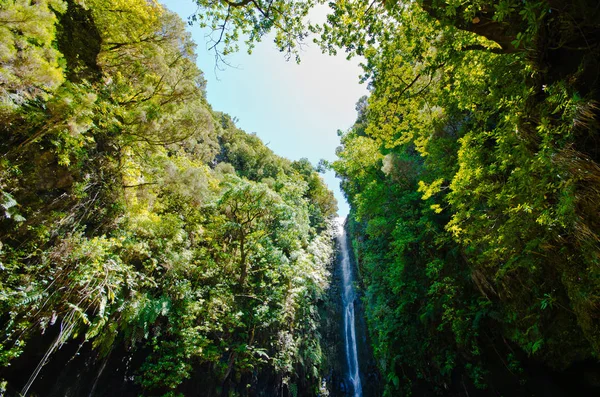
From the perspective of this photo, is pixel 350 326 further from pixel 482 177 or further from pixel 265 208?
pixel 482 177

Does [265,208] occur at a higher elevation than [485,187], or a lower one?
higher

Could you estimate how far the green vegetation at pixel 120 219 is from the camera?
452 centimetres

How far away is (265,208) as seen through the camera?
880cm

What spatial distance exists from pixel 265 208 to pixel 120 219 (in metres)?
4.25

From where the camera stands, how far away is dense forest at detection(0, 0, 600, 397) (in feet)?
9.43

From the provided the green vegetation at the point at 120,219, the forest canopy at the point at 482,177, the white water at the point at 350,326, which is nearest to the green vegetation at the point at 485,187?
the forest canopy at the point at 482,177

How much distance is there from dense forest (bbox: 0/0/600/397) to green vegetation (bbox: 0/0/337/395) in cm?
5

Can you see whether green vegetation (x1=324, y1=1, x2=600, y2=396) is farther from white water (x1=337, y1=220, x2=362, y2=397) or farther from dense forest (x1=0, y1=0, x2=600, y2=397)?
white water (x1=337, y1=220, x2=362, y2=397)

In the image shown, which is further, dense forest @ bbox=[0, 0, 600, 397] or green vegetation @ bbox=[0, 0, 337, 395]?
green vegetation @ bbox=[0, 0, 337, 395]

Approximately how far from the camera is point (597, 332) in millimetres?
2684

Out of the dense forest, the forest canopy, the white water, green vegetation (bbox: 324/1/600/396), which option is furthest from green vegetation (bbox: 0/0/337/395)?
green vegetation (bbox: 324/1/600/396)

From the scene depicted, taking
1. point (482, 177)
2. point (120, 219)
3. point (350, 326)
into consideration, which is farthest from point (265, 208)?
point (350, 326)

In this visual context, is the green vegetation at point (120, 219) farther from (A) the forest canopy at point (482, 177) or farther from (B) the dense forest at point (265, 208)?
(A) the forest canopy at point (482, 177)

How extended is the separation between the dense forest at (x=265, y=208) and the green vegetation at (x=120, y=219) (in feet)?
0.16
